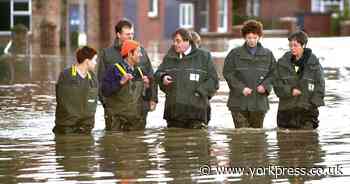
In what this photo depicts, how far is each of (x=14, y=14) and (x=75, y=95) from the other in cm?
3584

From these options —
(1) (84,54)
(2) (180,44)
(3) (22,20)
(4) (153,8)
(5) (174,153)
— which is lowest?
(5) (174,153)

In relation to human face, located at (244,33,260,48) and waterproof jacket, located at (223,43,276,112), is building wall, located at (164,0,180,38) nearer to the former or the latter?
waterproof jacket, located at (223,43,276,112)

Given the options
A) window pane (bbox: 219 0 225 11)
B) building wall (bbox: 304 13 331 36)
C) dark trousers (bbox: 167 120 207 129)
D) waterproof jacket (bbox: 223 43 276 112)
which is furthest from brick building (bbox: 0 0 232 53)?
waterproof jacket (bbox: 223 43 276 112)

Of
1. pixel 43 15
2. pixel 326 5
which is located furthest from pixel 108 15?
pixel 326 5

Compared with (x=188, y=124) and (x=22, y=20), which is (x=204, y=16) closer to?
(x=22, y=20)

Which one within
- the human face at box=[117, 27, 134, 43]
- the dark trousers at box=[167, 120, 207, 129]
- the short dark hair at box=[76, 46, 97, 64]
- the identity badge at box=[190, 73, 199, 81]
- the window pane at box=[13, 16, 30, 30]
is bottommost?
the dark trousers at box=[167, 120, 207, 129]

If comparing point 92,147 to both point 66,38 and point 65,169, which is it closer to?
point 65,169

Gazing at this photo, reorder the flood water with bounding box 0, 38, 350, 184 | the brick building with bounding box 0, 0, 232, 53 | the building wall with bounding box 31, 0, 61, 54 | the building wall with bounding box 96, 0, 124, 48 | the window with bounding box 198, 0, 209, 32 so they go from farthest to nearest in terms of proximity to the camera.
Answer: the window with bounding box 198, 0, 209, 32, the building wall with bounding box 96, 0, 124, 48, the building wall with bounding box 31, 0, 61, 54, the brick building with bounding box 0, 0, 232, 53, the flood water with bounding box 0, 38, 350, 184

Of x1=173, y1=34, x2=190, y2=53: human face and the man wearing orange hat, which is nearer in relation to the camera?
the man wearing orange hat

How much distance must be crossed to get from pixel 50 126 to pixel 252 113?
289 centimetres

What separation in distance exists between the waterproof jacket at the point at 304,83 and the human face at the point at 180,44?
1.18 metres

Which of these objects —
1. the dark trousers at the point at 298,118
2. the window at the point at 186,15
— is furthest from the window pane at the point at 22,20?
the dark trousers at the point at 298,118

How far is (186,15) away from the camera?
63719mm

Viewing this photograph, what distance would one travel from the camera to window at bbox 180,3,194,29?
63031mm
